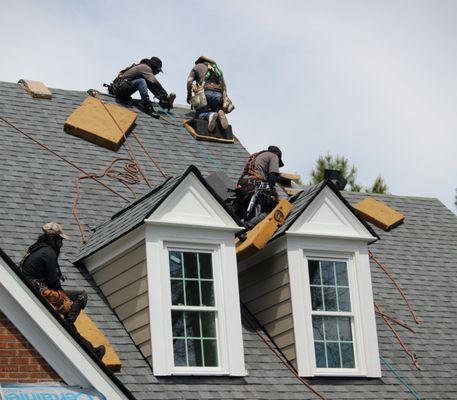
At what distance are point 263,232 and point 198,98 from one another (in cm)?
514

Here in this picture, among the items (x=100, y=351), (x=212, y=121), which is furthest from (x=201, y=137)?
(x=100, y=351)

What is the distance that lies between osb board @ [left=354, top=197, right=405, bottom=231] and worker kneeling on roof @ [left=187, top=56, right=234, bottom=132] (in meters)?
2.81

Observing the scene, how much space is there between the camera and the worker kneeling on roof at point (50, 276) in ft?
43.6

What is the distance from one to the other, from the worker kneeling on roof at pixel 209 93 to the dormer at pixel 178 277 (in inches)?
189

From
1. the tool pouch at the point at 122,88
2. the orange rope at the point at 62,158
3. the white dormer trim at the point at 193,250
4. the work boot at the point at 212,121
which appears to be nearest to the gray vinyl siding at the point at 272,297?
the white dormer trim at the point at 193,250

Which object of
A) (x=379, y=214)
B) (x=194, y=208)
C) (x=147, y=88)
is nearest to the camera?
(x=194, y=208)

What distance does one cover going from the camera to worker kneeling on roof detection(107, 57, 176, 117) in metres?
19.9

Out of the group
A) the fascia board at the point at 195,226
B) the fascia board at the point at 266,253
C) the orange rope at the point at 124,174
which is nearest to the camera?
the fascia board at the point at 195,226

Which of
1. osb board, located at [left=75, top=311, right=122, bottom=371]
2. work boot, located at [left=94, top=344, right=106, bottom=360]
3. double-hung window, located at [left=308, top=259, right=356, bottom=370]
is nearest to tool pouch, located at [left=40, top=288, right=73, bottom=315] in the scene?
osb board, located at [left=75, top=311, right=122, bottom=371]

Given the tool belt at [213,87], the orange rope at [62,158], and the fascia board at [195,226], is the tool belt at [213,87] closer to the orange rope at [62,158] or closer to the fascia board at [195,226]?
the orange rope at [62,158]

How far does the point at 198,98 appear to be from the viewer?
20.2 m

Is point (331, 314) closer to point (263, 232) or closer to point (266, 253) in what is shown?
point (266, 253)

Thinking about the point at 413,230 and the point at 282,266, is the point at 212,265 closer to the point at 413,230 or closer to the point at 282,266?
the point at 282,266

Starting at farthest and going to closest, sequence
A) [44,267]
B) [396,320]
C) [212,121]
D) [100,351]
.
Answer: [212,121], [396,320], [44,267], [100,351]
